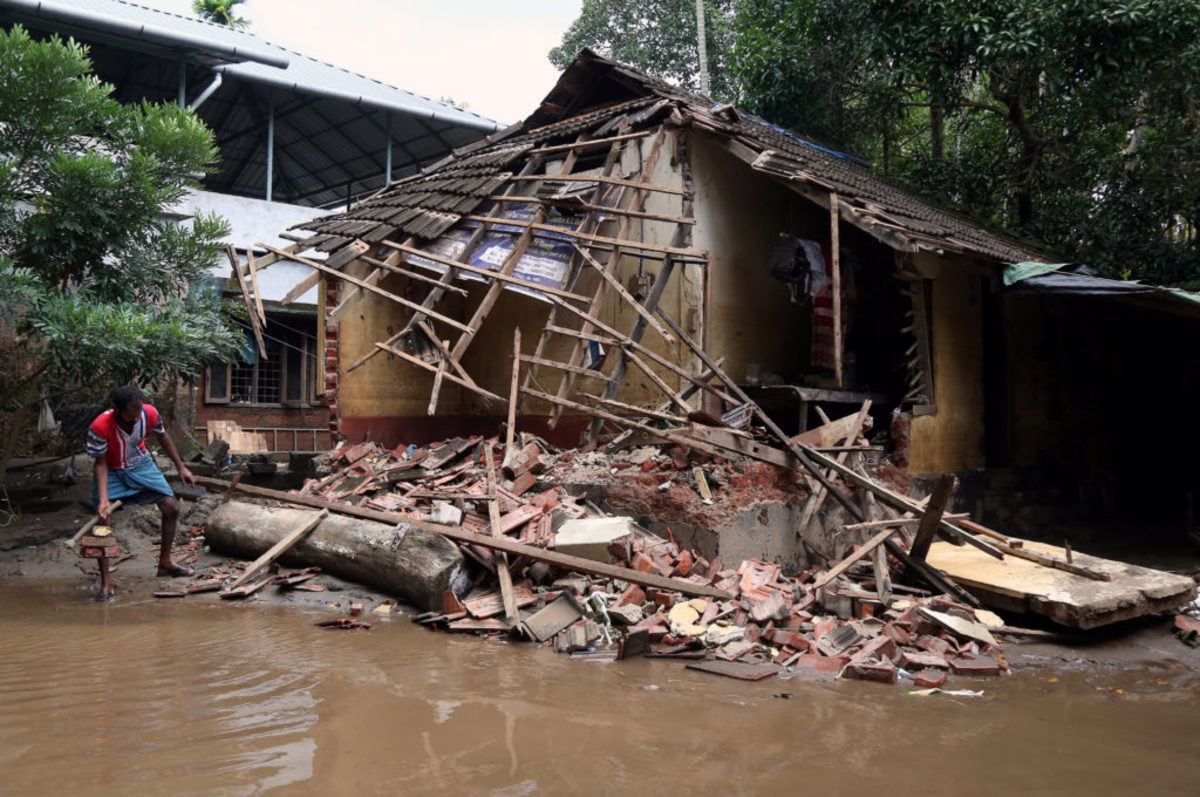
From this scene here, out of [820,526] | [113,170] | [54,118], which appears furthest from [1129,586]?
[54,118]

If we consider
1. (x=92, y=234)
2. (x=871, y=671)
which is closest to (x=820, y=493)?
(x=871, y=671)

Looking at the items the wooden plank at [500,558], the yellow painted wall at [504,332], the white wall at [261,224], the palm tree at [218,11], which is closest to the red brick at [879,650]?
the wooden plank at [500,558]

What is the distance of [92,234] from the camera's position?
816cm

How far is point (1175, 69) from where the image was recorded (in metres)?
11.1

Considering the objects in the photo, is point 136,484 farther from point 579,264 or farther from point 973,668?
point 973,668

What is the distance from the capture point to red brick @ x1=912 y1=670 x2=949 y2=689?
16.7ft

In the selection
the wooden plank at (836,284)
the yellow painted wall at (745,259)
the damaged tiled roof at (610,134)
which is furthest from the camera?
the yellow painted wall at (745,259)

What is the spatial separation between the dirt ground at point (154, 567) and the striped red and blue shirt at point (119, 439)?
107 centimetres

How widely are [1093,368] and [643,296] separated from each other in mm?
7562

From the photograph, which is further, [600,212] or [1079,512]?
[1079,512]

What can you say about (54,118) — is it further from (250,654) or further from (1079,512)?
(1079,512)

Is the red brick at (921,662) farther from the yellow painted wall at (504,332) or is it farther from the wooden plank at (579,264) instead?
the wooden plank at (579,264)

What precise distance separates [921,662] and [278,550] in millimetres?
5008

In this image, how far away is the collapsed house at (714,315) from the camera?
803cm
